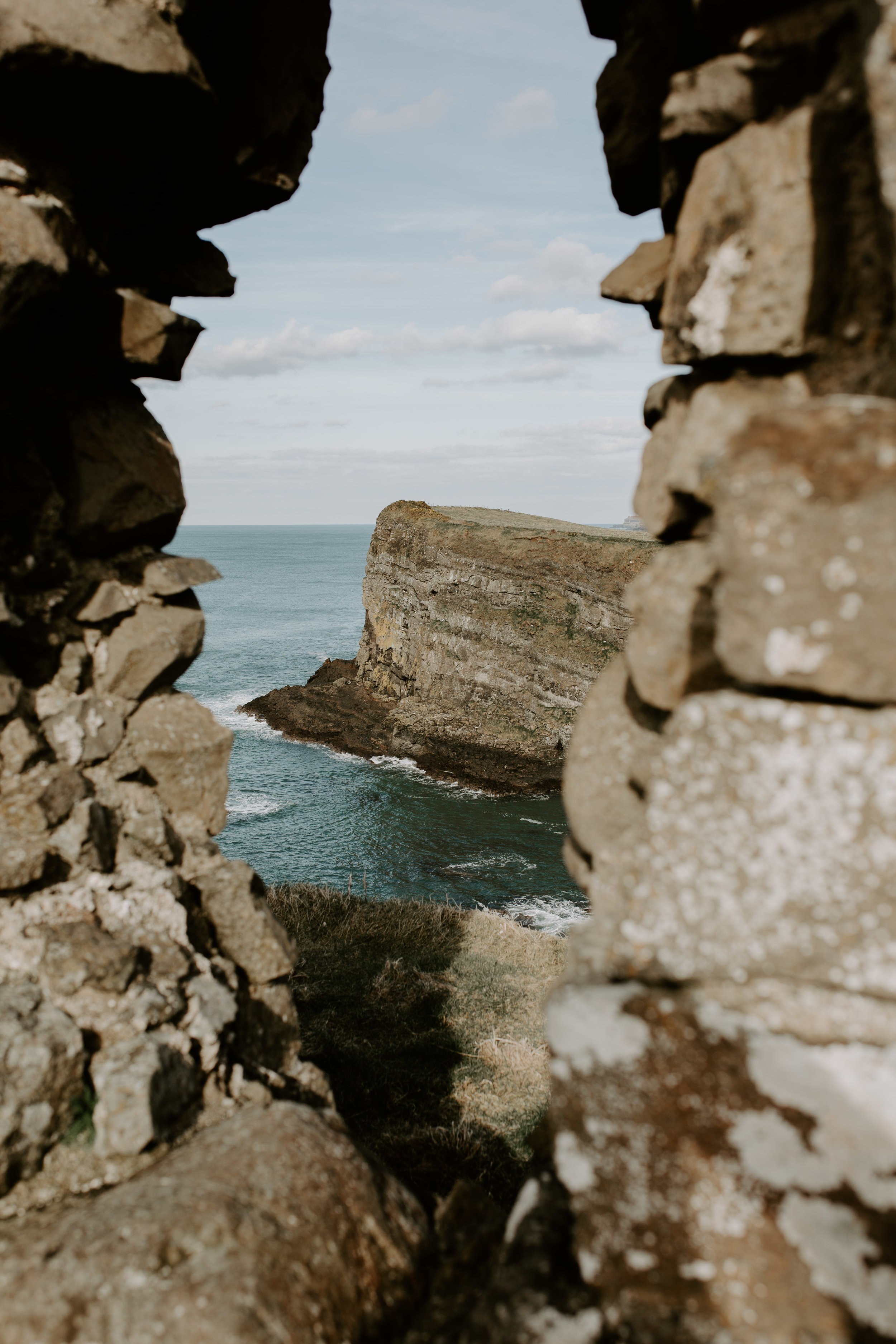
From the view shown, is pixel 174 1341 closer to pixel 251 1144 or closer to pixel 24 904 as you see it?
pixel 251 1144

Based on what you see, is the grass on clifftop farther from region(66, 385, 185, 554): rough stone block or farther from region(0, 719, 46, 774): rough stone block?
region(66, 385, 185, 554): rough stone block

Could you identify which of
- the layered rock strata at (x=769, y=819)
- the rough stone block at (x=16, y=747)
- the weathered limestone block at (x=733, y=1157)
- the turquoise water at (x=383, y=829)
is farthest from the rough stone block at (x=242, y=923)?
the turquoise water at (x=383, y=829)

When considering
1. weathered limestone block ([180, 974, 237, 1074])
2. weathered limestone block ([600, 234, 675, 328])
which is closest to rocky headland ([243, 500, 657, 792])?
weathered limestone block ([180, 974, 237, 1074])

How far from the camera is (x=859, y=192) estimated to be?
122 inches

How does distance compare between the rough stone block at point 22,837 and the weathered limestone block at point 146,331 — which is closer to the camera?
the rough stone block at point 22,837

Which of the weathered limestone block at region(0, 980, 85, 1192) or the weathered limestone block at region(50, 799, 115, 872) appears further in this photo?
the weathered limestone block at region(50, 799, 115, 872)

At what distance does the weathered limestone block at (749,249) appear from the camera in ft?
10.6

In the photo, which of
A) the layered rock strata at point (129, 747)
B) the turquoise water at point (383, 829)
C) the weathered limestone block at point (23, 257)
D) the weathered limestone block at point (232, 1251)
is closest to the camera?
the weathered limestone block at point (232, 1251)

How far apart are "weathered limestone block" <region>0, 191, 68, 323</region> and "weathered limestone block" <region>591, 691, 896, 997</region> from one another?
3.80 m

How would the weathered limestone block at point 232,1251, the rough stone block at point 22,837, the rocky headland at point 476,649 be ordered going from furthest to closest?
the rocky headland at point 476,649 < the rough stone block at point 22,837 < the weathered limestone block at point 232,1251

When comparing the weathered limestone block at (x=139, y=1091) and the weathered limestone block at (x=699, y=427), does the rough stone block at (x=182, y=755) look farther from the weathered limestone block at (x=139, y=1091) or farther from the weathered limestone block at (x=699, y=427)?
the weathered limestone block at (x=699, y=427)

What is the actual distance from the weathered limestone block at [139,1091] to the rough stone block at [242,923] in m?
0.93

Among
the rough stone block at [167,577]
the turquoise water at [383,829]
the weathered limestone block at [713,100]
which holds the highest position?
the weathered limestone block at [713,100]

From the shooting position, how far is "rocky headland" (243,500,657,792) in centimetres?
3859
